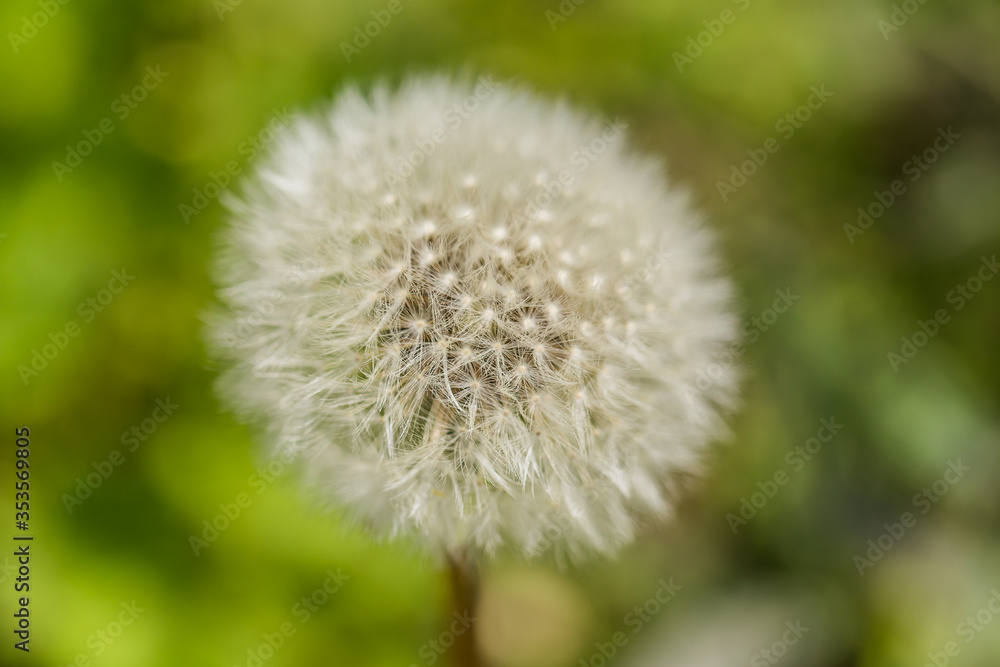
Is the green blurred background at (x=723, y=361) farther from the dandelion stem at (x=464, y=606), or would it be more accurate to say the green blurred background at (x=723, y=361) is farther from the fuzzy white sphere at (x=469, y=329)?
the fuzzy white sphere at (x=469, y=329)

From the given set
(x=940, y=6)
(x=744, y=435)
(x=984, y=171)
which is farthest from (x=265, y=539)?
(x=940, y=6)

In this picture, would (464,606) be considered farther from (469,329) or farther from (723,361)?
(723,361)

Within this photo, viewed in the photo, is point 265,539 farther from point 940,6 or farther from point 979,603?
point 940,6

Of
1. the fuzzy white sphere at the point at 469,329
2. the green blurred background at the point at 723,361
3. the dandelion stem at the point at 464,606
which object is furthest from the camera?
the green blurred background at the point at 723,361

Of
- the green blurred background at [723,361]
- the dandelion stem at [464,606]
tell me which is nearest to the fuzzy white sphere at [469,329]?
the dandelion stem at [464,606]

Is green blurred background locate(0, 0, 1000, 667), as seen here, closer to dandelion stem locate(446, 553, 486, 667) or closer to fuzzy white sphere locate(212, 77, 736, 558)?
dandelion stem locate(446, 553, 486, 667)

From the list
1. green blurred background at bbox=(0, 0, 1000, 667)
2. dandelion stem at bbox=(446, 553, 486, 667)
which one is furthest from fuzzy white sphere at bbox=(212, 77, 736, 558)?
green blurred background at bbox=(0, 0, 1000, 667)
